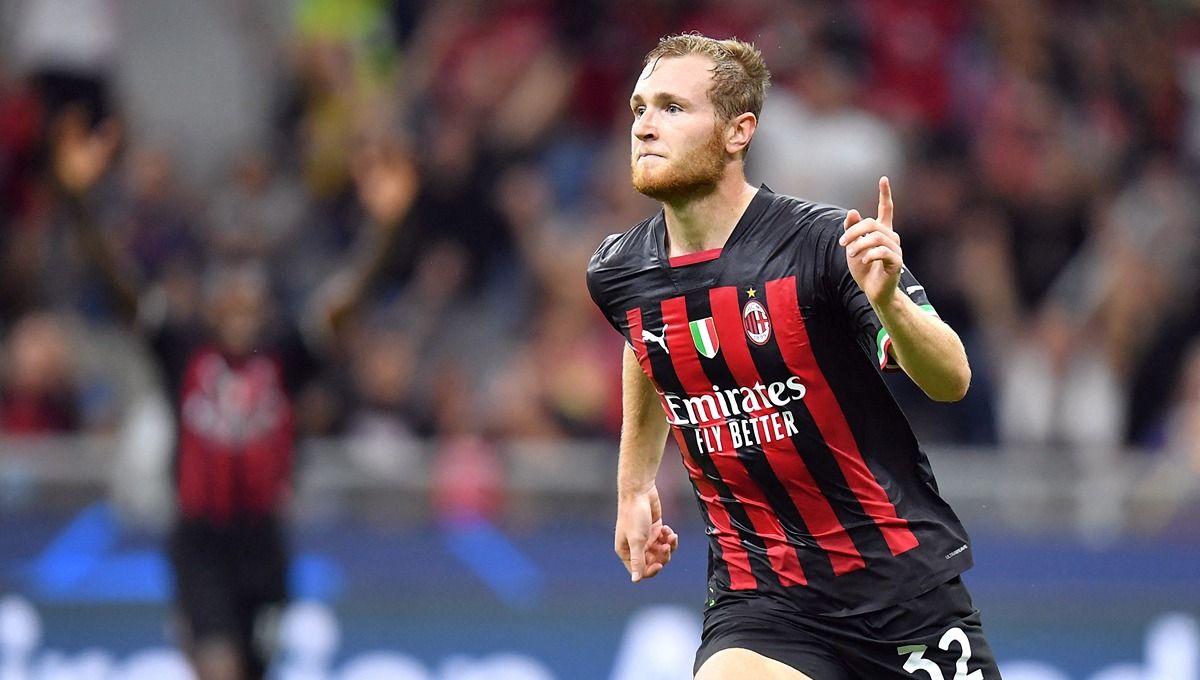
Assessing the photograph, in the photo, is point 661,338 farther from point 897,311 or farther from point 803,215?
point 897,311

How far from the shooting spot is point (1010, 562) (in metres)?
9.45

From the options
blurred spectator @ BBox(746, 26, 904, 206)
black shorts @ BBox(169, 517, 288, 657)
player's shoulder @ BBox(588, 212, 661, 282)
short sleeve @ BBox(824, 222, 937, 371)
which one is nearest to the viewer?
short sleeve @ BBox(824, 222, 937, 371)

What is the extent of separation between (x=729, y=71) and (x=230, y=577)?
4.92 m

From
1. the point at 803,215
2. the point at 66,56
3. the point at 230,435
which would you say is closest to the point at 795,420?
the point at 803,215

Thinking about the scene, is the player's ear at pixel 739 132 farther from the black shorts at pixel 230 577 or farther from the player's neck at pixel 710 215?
the black shorts at pixel 230 577

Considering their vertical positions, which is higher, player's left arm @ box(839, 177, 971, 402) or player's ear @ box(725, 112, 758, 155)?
player's ear @ box(725, 112, 758, 155)

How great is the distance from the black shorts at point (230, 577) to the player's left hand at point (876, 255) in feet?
17.2

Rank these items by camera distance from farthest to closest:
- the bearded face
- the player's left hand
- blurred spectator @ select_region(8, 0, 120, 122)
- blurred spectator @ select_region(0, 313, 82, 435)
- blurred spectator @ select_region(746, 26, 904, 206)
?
blurred spectator @ select_region(8, 0, 120, 122) < blurred spectator @ select_region(746, 26, 904, 206) < blurred spectator @ select_region(0, 313, 82, 435) < the bearded face < the player's left hand

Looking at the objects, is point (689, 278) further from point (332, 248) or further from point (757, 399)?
point (332, 248)

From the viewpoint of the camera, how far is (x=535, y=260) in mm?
10727

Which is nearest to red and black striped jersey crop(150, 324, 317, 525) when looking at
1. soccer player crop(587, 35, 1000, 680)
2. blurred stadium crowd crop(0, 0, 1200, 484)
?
blurred stadium crowd crop(0, 0, 1200, 484)

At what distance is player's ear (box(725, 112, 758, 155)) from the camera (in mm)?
4766

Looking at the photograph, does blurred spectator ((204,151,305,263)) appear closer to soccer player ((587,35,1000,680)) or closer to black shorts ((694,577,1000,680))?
soccer player ((587,35,1000,680))

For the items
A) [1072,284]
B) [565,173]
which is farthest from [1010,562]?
[565,173]
